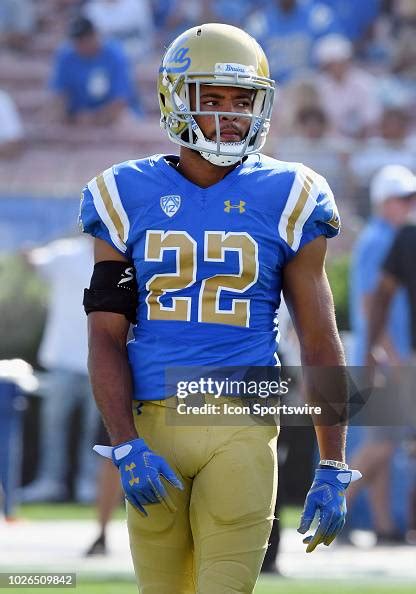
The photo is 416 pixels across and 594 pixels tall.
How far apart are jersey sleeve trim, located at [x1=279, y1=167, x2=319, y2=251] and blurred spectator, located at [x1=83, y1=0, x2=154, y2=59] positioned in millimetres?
9063

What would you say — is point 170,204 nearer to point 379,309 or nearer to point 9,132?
point 379,309

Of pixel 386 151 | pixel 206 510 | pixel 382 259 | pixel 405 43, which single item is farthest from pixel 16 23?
pixel 206 510

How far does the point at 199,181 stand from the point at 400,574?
3485 millimetres

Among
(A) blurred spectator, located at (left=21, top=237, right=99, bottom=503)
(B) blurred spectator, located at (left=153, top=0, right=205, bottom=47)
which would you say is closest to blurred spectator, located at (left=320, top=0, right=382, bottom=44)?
(B) blurred spectator, located at (left=153, top=0, right=205, bottom=47)

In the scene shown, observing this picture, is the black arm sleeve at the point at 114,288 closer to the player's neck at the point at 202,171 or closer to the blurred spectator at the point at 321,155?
the player's neck at the point at 202,171

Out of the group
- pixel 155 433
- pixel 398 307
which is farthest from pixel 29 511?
pixel 155 433

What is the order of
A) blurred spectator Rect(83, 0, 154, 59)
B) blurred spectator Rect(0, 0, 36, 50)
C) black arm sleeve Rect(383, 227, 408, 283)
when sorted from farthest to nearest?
blurred spectator Rect(0, 0, 36, 50)
blurred spectator Rect(83, 0, 154, 59)
black arm sleeve Rect(383, 227, 408, 283)

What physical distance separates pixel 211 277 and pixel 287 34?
8.95m

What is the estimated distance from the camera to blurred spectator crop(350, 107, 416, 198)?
9.20 m

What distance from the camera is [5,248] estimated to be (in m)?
8.97

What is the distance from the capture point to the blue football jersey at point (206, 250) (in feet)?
10.3

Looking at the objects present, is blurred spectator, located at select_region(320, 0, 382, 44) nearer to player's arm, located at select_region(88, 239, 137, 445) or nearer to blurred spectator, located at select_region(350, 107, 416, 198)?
blurred spectator, located at select_region(350, 107, 416, 198)

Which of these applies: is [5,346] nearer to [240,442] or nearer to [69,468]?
[69,468]

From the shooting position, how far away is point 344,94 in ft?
35.7
